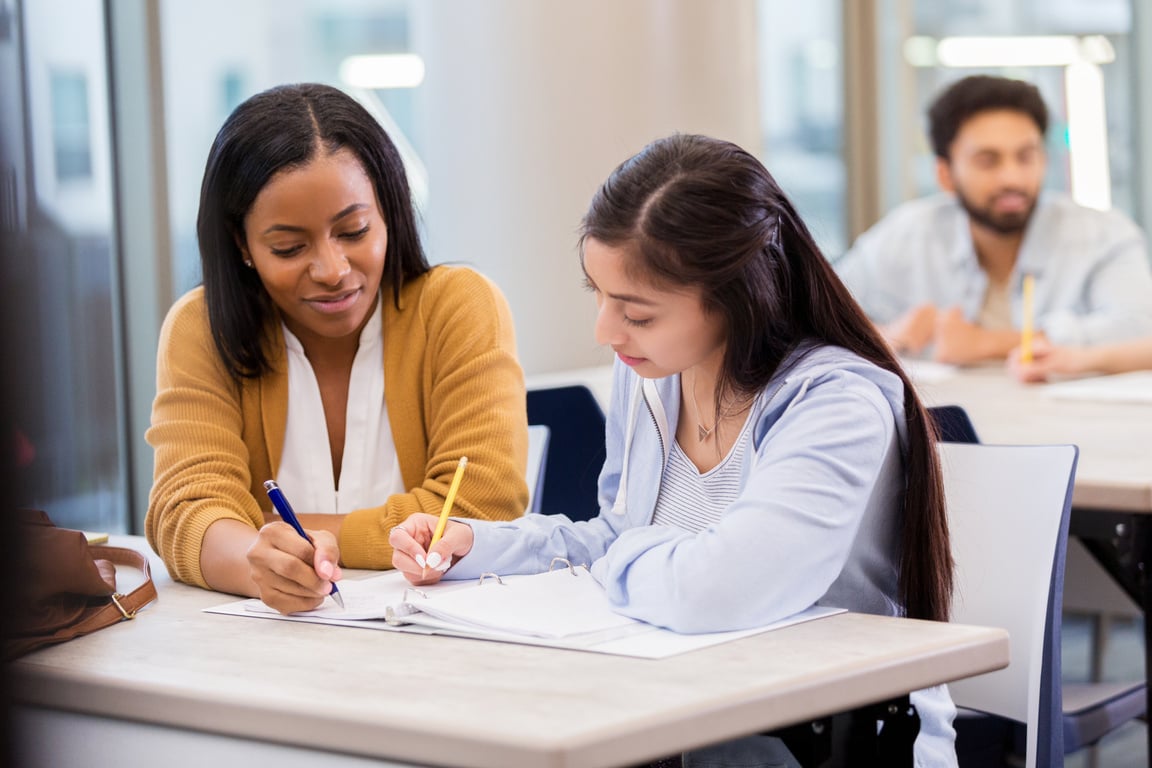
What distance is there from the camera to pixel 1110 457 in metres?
2.28

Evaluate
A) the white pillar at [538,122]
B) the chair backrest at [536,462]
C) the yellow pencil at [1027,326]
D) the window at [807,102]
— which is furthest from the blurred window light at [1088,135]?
the chair backrest at [536,462]

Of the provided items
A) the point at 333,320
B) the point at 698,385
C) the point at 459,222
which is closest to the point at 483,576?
the point at 698,385

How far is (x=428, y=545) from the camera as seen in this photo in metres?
1.58

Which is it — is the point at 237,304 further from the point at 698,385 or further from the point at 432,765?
the point at 432,765

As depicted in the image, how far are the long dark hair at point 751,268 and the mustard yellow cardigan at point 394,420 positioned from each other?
42 centimetres

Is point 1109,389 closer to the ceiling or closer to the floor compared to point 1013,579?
closer to the ceiling

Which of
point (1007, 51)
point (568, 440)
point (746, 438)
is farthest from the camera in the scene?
point (1007, 51)

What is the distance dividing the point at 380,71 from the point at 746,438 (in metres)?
2.91

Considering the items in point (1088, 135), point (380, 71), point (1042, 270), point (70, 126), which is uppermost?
point (380, 71)

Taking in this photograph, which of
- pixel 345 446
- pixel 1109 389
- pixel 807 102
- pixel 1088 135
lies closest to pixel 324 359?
pixel 345 446

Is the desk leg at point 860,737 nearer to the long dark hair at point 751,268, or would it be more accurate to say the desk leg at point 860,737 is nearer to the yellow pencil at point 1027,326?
the long dark hair at point 751,268

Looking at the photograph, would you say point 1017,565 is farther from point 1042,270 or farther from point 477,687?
point 1042,270

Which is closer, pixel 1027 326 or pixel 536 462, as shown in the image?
pixel 536 462

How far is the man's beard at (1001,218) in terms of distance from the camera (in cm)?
393
